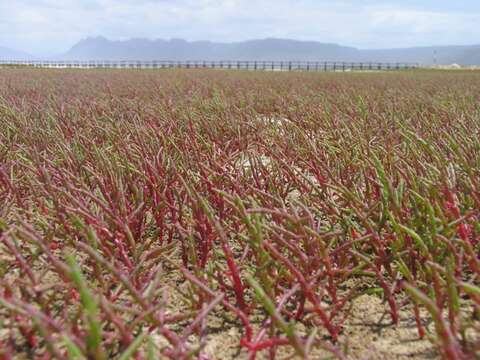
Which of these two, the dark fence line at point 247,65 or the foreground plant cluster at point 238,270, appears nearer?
the foreground plant cluster at point 238,270

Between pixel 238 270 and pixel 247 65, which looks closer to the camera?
pixel 238 270

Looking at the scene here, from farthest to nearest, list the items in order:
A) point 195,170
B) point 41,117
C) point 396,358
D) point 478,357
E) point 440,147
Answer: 1. point 41,117
2. point 440,147
3. point 195,170
4. point 396,358
5. point 478,357

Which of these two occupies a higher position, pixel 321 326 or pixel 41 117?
pixel 41 117

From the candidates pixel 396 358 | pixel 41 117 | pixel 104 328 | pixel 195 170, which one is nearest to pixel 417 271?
pixel 396 358

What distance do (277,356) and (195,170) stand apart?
1523 mm

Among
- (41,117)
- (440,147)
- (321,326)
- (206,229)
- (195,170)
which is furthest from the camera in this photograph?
(41,117)

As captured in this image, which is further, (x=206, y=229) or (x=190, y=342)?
(x=206, y=229)

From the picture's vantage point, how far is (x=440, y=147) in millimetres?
2896

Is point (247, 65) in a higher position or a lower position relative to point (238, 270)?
higher

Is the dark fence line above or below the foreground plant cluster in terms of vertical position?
above

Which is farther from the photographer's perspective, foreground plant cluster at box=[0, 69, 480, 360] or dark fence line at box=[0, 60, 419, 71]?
dark fence line at box=[0, 60, 419, 71]

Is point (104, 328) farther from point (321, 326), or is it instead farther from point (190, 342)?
point (321, 326)

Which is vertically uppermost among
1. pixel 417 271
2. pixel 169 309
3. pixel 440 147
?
pixel 440 147

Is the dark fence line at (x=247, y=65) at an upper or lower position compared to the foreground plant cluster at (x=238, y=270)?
upper
